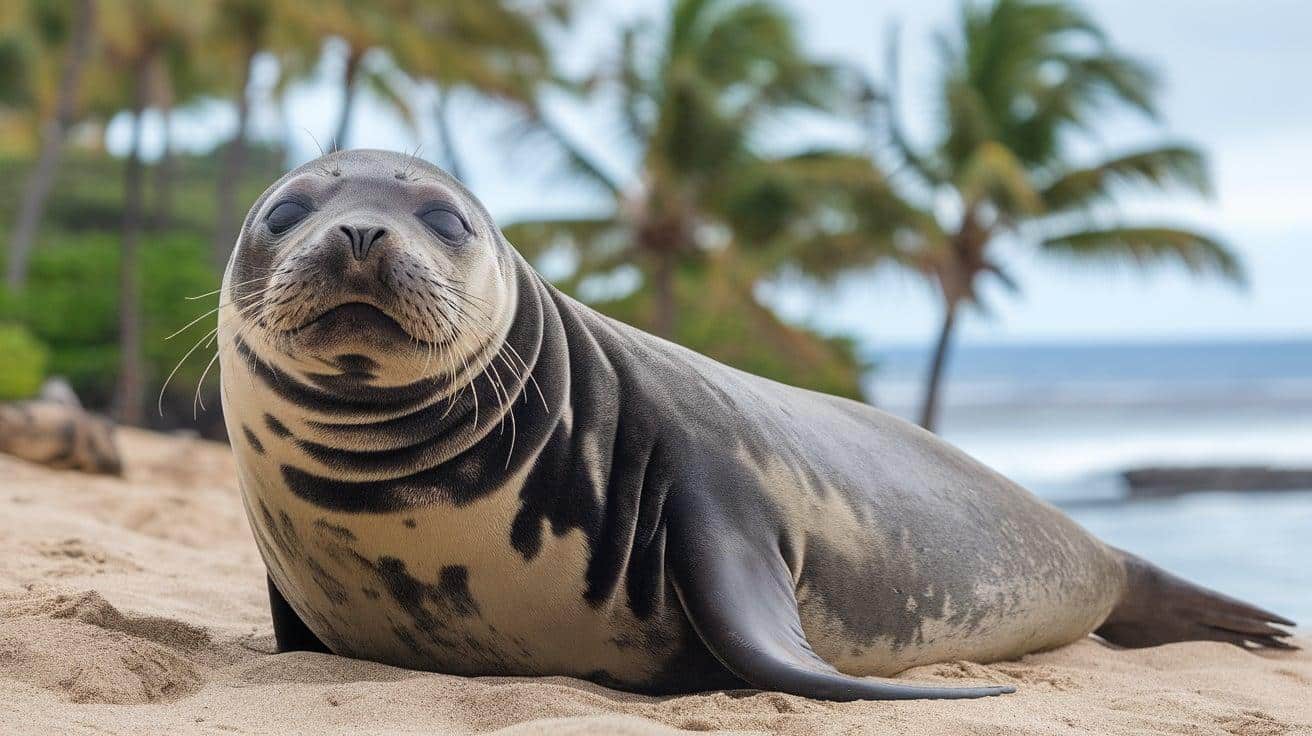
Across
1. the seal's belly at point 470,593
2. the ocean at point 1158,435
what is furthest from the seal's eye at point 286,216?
the ocean at point 1158,435

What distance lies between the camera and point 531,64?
29062 millimetres

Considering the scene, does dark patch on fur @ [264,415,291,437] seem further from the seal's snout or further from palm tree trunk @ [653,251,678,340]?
palm tree trunk @ [653,251,678,340]

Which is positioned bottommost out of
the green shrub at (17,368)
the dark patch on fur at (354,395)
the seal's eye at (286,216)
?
the dark patch on fur at (354,395)

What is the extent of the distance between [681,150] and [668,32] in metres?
2.35

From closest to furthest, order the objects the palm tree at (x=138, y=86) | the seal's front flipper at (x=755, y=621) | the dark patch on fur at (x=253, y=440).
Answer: the seal's front flipper at (x=755, y=621), the dark patch on fur at (x=253, y=440), the palm tree at (x=138, y=86)

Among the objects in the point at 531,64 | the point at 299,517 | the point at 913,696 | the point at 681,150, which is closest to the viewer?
the point at 913,696

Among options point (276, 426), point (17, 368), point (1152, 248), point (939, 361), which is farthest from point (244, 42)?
point (276, 426)

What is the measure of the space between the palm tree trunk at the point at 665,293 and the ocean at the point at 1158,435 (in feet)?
17.4

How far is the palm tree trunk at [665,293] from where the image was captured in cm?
2283

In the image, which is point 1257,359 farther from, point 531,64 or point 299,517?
point 299,517

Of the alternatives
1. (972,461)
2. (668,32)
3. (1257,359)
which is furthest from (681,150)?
(1257,359)

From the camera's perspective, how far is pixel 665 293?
23.0 meters

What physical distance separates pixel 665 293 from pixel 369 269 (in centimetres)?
2011

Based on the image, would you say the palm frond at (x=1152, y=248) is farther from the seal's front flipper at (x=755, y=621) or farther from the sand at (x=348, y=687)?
the seal's front flipper at (x=755, y=621)
